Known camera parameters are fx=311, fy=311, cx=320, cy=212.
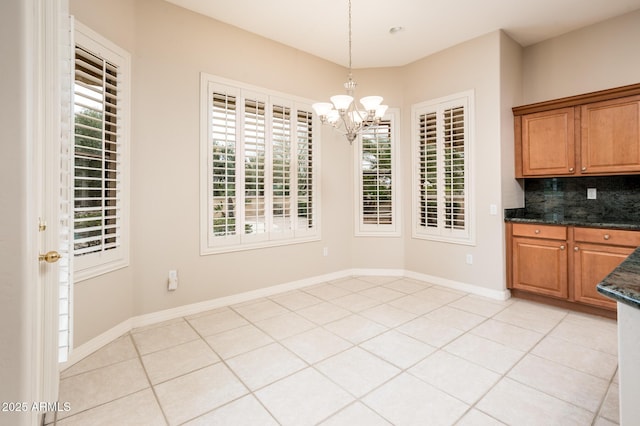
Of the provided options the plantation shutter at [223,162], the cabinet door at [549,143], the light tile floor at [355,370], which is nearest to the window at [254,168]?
Result: the plantation shutter at [223,162]

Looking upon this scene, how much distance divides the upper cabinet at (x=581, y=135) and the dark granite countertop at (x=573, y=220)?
0.51 m

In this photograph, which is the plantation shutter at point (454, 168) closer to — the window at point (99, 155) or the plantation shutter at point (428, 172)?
the plantation shutter at point (428, 172)

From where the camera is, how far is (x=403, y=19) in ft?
11.6

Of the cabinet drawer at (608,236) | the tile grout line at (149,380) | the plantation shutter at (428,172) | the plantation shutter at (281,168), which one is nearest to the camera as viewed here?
the tile grout line at (149,380)

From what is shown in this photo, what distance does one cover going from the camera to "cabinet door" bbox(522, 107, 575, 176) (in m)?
3.53

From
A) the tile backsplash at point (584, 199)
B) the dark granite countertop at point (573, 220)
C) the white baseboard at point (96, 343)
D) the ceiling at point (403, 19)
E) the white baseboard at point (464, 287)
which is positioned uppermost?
the ceiling at point (403, 19)

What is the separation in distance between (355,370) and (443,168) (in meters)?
3.06

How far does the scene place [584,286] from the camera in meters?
3.27

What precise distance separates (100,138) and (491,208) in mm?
4199

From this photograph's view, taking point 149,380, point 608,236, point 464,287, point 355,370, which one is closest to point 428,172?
point 464,287

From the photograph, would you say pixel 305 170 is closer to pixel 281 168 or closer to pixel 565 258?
pixel 281 168

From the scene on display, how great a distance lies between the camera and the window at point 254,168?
3.48m

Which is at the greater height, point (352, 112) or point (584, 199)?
point (352, 112)

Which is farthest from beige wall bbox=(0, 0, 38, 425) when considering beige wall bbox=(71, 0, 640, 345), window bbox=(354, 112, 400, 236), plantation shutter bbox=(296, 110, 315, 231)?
window bbox=(354, 112, 400, 236)
